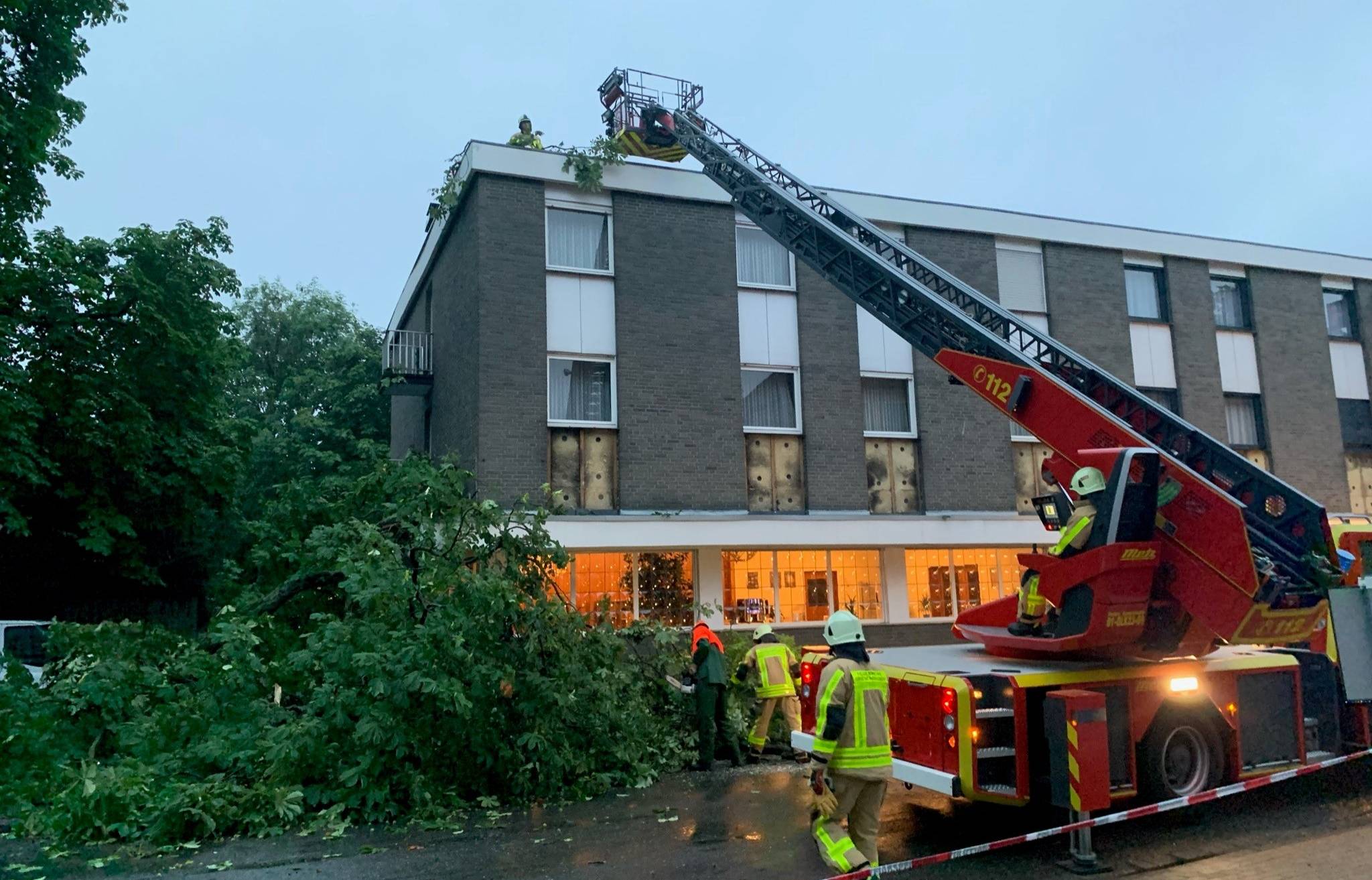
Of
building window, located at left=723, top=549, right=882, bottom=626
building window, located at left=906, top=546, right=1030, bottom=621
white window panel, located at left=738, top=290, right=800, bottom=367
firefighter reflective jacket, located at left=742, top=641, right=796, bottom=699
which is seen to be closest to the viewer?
firefighter reflective jacket, located at left=742, top=641, right=796, bottom=699

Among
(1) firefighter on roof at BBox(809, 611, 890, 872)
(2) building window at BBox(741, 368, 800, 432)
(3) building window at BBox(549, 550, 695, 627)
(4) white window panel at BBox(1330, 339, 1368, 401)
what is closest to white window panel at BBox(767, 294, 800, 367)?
(2) building window at BBox(741, 368, 800, 432)

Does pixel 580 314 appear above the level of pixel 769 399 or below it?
above

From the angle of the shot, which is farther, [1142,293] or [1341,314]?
[1341,314]

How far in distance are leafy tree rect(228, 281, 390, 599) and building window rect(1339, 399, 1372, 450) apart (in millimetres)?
19001

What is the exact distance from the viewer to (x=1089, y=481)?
745cm

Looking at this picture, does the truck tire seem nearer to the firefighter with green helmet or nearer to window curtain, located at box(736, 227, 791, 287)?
the firefighter with green helmet

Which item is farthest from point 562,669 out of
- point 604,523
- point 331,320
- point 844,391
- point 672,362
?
point 331,320

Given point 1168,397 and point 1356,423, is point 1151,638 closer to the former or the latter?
point 1168,397

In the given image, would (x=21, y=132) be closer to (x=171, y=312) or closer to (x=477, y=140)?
(x=171, y=312)

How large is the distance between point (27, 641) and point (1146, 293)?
19.2 metres

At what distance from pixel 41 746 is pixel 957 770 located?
7831 millimetres

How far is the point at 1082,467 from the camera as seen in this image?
301 inches

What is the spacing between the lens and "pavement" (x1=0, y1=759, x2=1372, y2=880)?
6.55m

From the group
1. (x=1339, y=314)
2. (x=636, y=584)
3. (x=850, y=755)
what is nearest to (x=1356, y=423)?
(x=1339, y=314)
